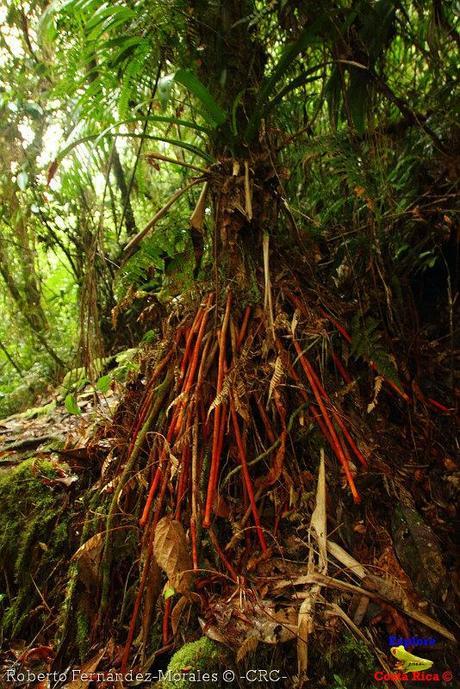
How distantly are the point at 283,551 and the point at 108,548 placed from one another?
0.66 metres

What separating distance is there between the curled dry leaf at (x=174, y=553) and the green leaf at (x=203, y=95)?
1370 mm

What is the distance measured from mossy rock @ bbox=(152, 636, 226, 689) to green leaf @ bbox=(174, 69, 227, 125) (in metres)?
1.66

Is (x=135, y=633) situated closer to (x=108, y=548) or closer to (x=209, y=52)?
(x=108, y=548)

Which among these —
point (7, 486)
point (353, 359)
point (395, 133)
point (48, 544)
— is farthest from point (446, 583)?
point (395, 133)

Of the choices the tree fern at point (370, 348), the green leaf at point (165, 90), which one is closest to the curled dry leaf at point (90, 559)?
the tree fern at point (370, 348)

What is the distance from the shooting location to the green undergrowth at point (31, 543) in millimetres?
1627

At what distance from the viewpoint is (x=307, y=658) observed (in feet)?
3.63

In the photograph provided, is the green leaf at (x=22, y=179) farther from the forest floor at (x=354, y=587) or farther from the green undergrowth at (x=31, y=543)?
the forest floor at (x=354, y=587)

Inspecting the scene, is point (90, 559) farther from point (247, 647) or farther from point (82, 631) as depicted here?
point (247, 647)

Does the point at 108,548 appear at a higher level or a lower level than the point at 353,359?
lower

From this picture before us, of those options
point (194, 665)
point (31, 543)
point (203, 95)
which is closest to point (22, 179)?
point (203, 95)

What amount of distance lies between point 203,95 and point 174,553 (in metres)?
1.47

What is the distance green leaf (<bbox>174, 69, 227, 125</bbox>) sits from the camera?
1272mm

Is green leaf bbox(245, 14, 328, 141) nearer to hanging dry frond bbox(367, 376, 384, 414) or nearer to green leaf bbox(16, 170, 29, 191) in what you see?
hanging dry frond bbox(367, 376, 384, 414)
